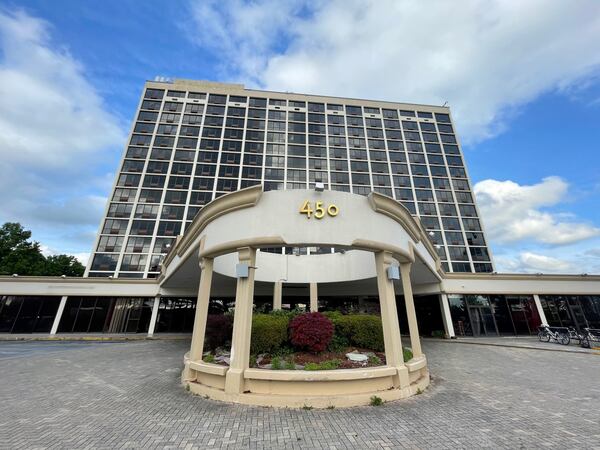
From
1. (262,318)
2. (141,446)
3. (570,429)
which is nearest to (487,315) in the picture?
(570,429)

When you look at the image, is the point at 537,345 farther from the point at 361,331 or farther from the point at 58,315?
the point at 58,315

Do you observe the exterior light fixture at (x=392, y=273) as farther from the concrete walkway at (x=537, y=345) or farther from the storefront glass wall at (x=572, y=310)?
the storefront glass wall at (x=572, y=310)

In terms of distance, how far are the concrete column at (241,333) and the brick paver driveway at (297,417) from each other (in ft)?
1.73

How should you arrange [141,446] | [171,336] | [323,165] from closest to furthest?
[141,446] < [171,336] < [323,165]

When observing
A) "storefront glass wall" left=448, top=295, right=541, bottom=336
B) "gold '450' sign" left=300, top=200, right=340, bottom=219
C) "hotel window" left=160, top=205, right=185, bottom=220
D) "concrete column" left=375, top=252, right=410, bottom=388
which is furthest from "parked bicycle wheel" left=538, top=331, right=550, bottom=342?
"hotel window" left=160, top=205, right=185, bottom=220

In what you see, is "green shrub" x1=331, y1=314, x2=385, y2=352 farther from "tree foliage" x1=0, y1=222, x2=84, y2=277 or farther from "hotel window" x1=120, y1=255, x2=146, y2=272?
"tree foliage" x1=0, y1=222, x2=84, y2=277

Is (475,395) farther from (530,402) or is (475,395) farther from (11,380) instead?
(11,380)

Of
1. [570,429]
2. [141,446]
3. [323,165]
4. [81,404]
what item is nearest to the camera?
[141,446]

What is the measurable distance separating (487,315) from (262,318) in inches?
766

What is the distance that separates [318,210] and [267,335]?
4514mm

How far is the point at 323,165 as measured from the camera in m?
45.5

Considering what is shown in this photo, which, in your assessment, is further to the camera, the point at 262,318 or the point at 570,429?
the point at 262,318

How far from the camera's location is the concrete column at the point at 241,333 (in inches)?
250

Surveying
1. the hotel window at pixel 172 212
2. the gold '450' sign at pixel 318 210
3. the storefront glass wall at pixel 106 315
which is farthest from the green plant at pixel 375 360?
the hotel window at pixel 172 212
